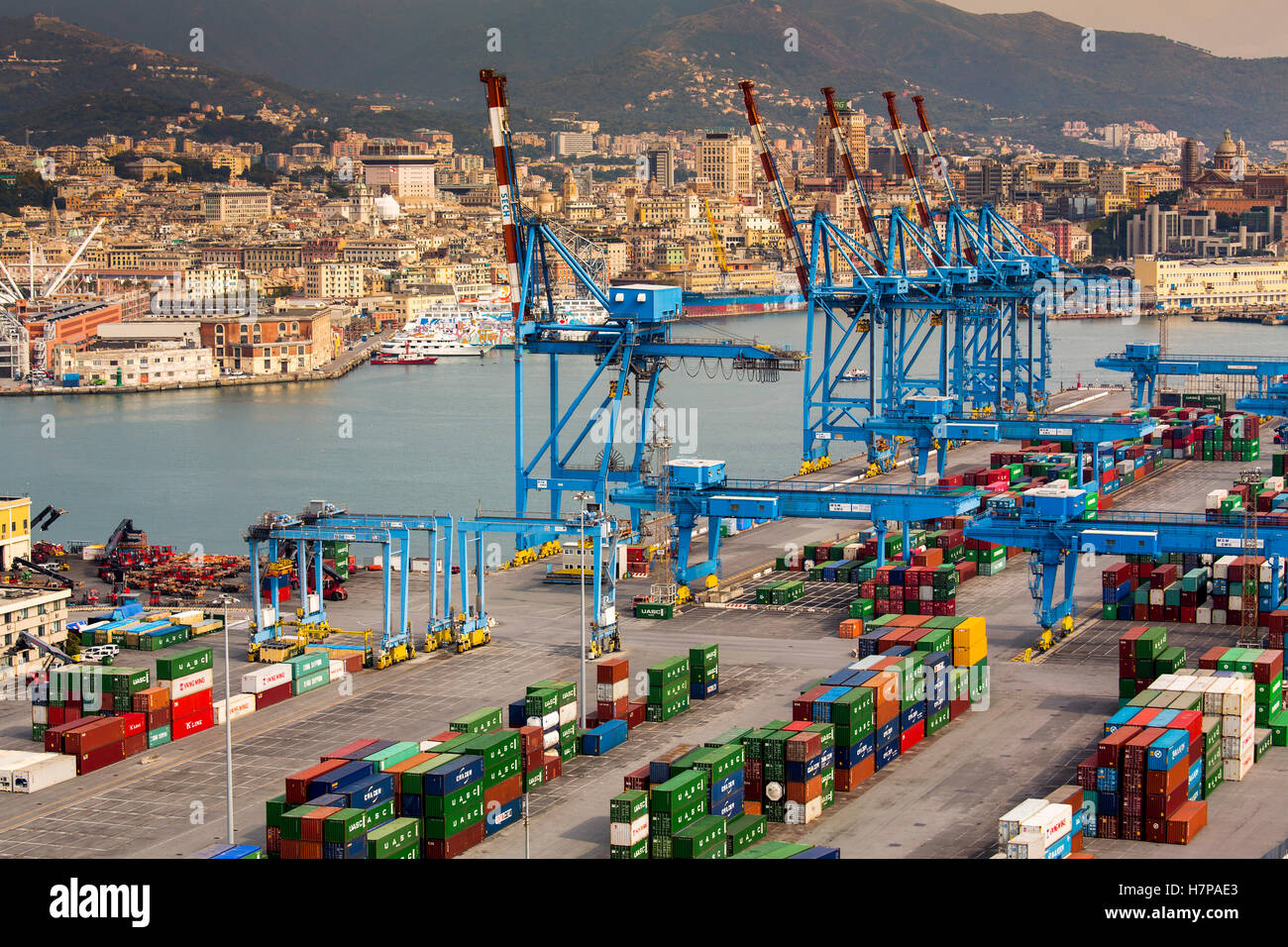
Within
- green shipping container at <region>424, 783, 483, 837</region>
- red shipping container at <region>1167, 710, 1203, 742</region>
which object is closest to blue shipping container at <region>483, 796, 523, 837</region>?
green shipping container at <region>424, 783, 483, 837</region>

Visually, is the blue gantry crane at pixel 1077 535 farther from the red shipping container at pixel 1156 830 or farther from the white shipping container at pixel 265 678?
the white shipping container at pixel 265 678

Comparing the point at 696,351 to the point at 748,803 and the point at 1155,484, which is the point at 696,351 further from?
the point at 748,803

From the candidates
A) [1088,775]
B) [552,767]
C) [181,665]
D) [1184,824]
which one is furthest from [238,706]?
[1184,824]

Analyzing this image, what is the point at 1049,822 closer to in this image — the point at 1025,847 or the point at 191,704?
the point at 1025,847

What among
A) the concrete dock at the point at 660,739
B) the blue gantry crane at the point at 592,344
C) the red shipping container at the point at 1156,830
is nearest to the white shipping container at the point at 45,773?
the concrete dock at the point at 660,739

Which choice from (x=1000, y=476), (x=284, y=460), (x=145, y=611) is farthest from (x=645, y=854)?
(x=284, y=460)

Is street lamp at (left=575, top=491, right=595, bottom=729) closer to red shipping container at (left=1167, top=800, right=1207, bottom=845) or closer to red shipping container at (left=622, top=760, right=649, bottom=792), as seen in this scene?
red shipping container at (left=622, top=760, right=649, bottom=792)
